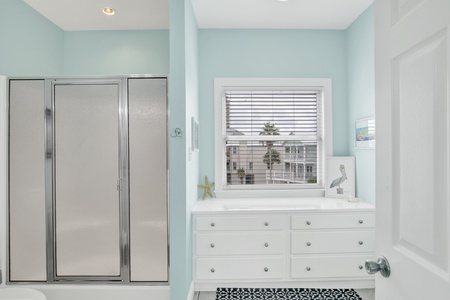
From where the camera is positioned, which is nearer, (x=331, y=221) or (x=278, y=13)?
(x=331, y=221)

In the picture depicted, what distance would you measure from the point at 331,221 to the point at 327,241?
179 millimetres

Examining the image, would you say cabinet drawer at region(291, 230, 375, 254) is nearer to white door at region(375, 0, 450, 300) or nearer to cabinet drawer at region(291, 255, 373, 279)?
cabinet drawer at region(291, 255, 373, 279)

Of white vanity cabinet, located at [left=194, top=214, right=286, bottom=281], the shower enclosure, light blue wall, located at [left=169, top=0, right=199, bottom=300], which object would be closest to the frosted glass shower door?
the shower enclosure

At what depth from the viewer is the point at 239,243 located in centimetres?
258

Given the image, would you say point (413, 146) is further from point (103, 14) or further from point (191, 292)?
point (103, 14)

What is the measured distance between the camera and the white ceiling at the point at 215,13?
2.70 metres

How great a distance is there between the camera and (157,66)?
330 centimetres

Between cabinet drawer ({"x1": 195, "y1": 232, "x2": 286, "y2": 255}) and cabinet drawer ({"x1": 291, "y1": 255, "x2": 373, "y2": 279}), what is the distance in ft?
0.66

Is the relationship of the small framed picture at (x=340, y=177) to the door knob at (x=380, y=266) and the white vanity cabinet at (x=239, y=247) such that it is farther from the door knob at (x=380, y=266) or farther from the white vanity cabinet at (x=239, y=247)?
the door knob at (x=380, y=266)

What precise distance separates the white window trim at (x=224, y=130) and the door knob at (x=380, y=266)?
7.50 feet

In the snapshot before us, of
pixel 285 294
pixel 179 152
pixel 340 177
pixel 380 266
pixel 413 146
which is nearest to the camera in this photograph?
pixel 413 146

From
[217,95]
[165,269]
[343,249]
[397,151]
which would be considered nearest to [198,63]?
[217,95]

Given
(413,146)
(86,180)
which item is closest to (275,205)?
(86,180)

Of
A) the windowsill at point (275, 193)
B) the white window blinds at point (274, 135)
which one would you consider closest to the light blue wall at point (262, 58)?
the white window blinds at point (274, 135)
